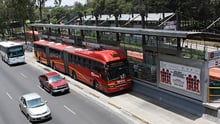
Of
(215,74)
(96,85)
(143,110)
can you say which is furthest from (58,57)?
(215,74)

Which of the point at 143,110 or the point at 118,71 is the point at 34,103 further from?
the point at 143,110

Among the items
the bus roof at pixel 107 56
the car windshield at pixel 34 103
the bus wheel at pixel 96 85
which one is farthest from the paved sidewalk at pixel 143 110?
the car windshield at pixel 34 103

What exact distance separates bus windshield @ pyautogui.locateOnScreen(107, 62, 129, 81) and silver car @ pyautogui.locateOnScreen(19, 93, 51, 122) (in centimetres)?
619

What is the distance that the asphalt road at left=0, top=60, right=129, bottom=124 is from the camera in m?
21.3

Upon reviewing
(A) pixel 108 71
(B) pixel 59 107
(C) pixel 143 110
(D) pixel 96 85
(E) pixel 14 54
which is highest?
(A) pixel 108 71

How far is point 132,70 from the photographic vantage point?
26.6 m

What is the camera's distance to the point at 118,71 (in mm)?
25703

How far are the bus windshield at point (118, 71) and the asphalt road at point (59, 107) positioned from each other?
8.86 ft

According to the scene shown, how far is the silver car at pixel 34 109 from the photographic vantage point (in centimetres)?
2095

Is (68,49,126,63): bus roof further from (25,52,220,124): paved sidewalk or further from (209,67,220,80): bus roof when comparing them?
(209,67,220,80): bus roof

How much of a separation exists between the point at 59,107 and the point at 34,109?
139 inches

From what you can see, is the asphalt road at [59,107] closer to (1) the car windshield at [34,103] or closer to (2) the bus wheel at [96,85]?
(1) the car windshield at [34,103]

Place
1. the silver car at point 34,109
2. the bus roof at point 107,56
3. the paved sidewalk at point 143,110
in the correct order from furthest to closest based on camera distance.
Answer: the bus roof at point 107,56 → the silver car at point 34,109 → the paved sidewalk at point 143,110

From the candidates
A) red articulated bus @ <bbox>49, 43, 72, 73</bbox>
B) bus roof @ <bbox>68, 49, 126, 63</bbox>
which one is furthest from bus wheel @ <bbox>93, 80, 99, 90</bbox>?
red articulated bus @ <bbox>49, 43, 72, 73</bbox>
